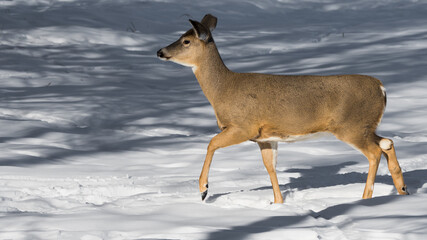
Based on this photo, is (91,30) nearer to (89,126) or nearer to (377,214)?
(89,126)

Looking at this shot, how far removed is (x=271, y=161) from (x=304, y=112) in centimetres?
57

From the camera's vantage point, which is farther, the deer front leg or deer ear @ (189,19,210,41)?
deer ear @ (189,19,210,41)

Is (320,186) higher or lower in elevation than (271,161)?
→ lower

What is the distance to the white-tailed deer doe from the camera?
4.94 metres

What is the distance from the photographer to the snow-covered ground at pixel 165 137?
430 cm

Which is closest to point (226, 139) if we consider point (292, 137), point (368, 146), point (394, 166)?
point (292, 137)

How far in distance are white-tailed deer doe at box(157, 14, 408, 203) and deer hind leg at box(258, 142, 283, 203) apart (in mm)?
10

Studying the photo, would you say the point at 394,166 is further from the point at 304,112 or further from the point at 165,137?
the point at 165,137

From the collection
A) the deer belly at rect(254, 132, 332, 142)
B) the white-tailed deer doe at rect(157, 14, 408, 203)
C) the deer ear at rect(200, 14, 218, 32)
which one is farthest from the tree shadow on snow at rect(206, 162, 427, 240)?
the deer ear at rect(200, 14, 218, 32)

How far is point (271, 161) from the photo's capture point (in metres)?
5.34

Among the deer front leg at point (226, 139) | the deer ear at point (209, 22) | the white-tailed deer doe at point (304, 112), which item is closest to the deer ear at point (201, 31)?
the deer ear at point (209, 22)

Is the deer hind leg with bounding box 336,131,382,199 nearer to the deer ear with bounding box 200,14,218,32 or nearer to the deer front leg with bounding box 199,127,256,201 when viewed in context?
the deer front leg with bounding box 199,127,256,201

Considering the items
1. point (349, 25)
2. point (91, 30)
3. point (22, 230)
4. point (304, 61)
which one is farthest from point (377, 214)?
point (349, 25)

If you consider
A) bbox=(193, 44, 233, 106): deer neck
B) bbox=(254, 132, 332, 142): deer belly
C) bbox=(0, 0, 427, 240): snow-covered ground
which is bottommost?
bbox=(0, 0, 427, 240): snow-covered ground
